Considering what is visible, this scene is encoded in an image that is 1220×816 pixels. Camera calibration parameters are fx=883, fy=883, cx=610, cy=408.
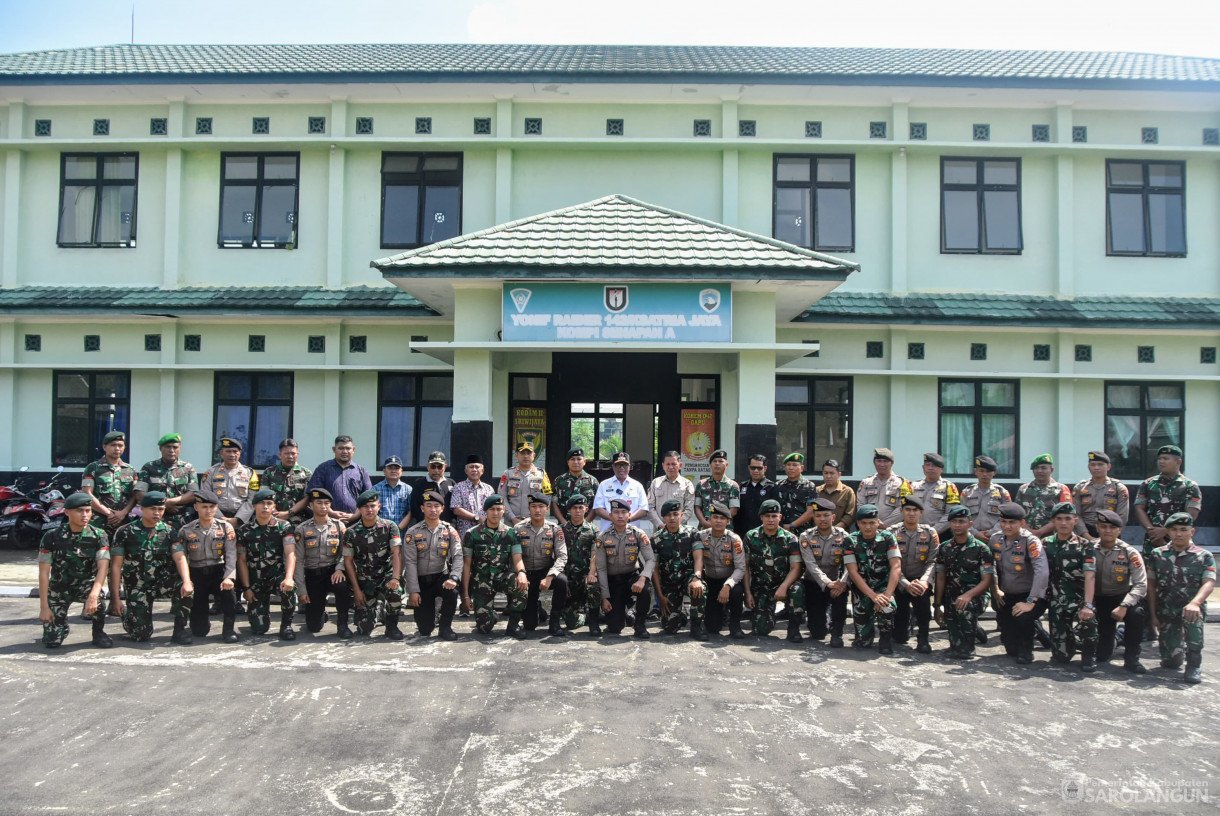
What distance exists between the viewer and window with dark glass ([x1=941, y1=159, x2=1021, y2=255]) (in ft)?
47.8

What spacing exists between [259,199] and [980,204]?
12.0 m

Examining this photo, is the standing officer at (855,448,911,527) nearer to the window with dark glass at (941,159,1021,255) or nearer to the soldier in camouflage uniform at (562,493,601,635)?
the soldier in camouflage uniform at (562,493,601,635)

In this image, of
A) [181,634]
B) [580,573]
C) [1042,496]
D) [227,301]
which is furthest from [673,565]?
[227,301]

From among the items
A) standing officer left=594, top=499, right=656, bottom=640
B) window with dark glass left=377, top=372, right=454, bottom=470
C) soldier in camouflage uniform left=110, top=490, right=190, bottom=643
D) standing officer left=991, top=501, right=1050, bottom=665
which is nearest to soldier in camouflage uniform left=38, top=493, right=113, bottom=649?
soldier in camouflage uniform left=110, top=490, right=190, bottom=643

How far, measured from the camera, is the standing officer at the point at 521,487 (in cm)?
961

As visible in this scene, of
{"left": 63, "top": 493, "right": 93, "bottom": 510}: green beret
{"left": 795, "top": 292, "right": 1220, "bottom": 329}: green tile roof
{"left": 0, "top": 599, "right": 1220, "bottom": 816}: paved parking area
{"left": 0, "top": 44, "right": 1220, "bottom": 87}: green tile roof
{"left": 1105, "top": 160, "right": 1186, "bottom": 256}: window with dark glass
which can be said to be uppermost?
{"left": 0, "top": 44, "right": 1220, "bottom": 87}: green tile roof

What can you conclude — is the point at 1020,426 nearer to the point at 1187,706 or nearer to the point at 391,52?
the point at 1187,706

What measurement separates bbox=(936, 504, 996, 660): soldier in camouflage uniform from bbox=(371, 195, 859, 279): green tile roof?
3527 millimetres

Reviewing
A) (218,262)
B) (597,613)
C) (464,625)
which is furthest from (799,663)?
(218,262)

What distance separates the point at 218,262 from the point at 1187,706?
14.3 meters

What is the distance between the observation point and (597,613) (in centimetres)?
862

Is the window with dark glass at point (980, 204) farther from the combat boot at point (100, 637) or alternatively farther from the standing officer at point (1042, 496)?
the combat boot at point (100, 637)

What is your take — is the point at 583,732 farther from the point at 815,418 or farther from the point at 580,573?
the point at 815,418

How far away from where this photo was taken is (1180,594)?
7633mm
